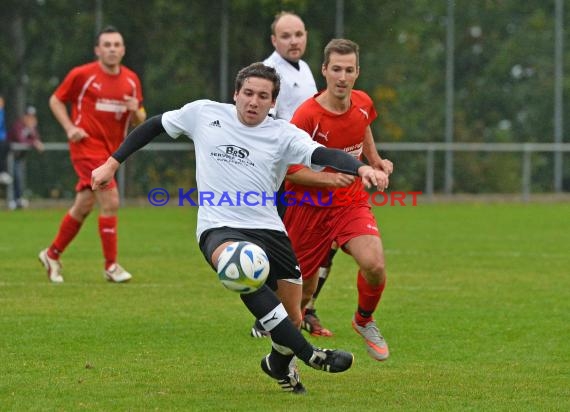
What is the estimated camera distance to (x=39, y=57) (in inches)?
1022

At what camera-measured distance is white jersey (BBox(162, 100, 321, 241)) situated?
7188mm

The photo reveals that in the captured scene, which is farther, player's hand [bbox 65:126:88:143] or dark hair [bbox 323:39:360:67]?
player's hand [bbox 65:126:88:143]

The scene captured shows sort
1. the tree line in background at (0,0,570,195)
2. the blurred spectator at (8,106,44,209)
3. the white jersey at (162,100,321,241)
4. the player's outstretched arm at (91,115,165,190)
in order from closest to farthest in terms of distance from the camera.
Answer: the white jersey at (162,100,321,241) < the player's outstretched arm at (91,115,165,190) < the blurred spectator at (8,106,44,209) < the tree line in background at (0,0,570,195)

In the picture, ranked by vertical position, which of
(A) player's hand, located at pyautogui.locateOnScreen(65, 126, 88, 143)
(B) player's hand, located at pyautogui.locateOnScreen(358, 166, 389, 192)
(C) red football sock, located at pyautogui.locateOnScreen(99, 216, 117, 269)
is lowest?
(C) red football sock, located at pyautogui.locateOnScreen(99, 216, 117, 269)

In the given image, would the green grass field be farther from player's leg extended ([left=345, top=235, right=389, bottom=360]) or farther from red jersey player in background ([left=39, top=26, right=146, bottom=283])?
red jersey player in background ([left=39, top=26, right=146, bottom=283])

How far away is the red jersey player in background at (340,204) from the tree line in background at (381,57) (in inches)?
688

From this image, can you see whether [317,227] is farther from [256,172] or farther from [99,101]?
[99,101]

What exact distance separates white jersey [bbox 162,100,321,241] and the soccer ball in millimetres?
366

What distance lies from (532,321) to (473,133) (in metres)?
20.1

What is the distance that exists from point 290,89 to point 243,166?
3.18 meters

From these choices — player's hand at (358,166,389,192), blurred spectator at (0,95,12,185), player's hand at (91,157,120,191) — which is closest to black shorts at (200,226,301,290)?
player's hand at (91,157,120,191)

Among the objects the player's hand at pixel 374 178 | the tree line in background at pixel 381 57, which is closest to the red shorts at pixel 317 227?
the player's hand at pixel 374 178

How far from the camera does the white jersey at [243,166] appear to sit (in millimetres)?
7188

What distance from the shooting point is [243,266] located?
6.72 meters
